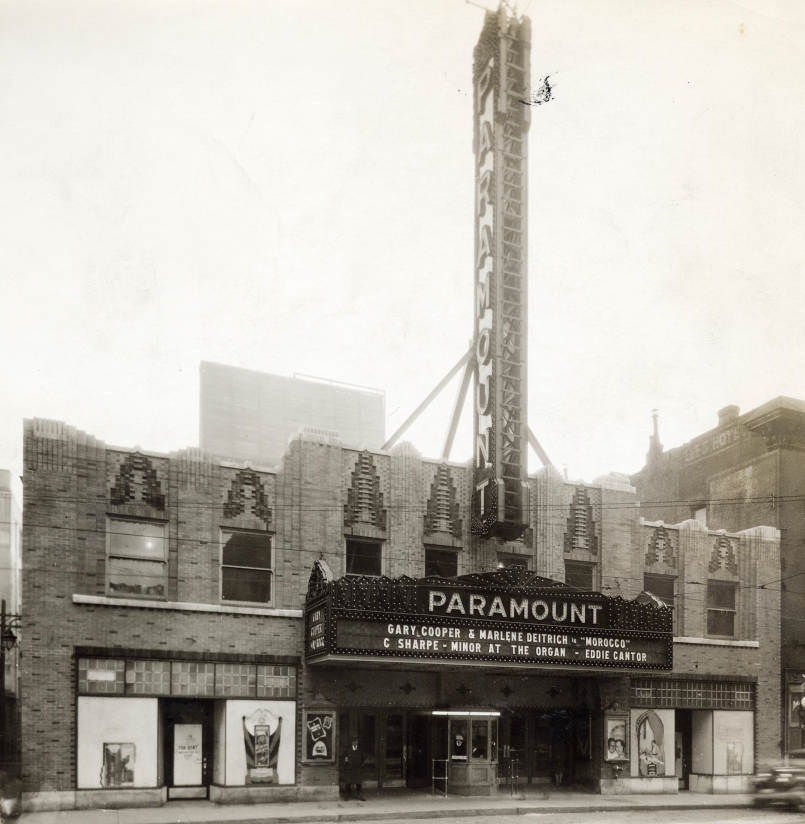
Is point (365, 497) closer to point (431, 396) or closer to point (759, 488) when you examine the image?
point (431, 396)

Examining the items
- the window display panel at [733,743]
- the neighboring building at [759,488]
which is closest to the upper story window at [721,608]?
the neighboring building at [759,488]

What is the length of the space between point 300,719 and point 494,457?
8.29 m

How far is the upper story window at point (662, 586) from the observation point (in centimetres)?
3020

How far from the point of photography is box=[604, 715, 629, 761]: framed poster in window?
27516mm

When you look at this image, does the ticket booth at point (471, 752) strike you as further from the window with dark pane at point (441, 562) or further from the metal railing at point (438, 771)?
the window with dark pane at point (441, 562)

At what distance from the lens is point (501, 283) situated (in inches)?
1067

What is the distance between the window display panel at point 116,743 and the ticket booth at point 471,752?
724 cm

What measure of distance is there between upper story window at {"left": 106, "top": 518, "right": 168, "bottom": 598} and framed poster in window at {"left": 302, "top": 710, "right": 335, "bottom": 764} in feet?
15.6

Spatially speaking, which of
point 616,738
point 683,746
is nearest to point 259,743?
point 616,738

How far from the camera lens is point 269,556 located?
81.9 ft

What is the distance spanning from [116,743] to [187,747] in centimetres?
204

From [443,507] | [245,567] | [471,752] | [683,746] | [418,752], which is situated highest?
[443,507]

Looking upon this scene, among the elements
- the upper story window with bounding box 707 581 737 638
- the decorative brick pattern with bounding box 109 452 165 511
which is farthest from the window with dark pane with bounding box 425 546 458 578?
the upper story window with bounding box 707 581 737 638

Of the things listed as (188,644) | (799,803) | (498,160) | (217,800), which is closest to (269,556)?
(188,644)
